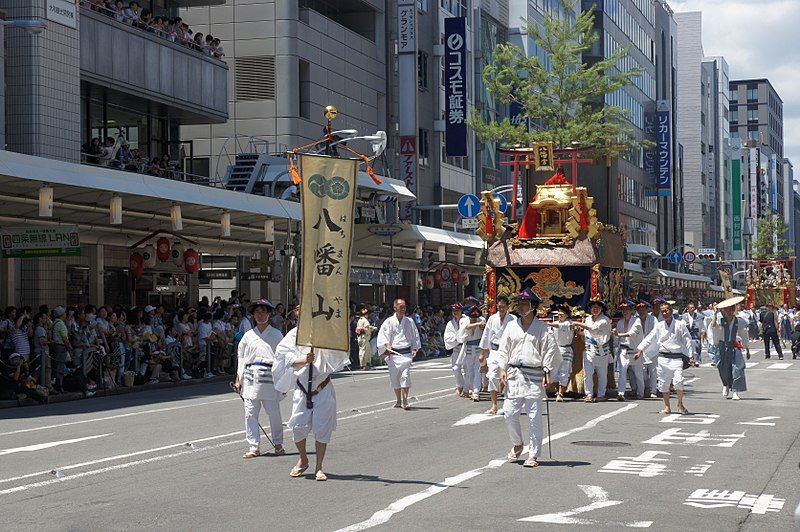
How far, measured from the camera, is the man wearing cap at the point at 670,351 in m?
19.6

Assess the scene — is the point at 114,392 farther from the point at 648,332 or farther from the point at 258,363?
the point at 258,363

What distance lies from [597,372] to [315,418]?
10764 mm

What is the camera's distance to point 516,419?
13.6m

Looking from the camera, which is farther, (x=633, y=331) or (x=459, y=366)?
(x=459, y=366)

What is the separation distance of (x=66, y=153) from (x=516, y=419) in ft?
69.5

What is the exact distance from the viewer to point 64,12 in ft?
104

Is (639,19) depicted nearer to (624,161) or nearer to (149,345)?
(624,161)

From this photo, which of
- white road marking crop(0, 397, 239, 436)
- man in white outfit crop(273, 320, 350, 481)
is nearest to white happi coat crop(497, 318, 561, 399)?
man in white outfit crop(273, 320, 350, 481)

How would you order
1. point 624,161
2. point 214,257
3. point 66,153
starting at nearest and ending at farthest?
point 66,153
point 214,257
point 624,161

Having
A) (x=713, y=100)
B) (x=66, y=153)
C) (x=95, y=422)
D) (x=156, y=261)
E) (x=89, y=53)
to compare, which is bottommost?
(x=95, y=422)

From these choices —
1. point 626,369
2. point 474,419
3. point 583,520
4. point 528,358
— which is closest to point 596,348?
point 626,369

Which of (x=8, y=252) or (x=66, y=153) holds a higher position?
(x=66, y=153)

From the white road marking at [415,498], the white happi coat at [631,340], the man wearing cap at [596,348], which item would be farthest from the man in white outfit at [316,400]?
the white happi coat at [631,340]

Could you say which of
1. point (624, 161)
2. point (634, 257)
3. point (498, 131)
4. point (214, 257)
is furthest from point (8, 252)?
point (624, 161)
